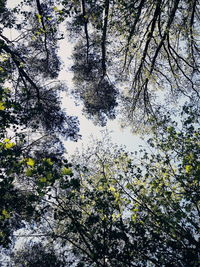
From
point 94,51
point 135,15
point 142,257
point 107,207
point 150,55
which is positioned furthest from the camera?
point 94,51

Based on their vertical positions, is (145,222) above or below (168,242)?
above

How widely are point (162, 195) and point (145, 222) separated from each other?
149cm

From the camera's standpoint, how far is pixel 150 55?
9.92m

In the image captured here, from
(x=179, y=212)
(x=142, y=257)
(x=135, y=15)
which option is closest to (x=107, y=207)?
(x=142, y=257)

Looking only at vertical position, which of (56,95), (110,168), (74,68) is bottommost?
(110,168)

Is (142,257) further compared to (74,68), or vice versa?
(74,68)

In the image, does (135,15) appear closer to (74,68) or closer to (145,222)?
(74,68)

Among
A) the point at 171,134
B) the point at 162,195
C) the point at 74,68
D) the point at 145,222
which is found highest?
the point at 74,68

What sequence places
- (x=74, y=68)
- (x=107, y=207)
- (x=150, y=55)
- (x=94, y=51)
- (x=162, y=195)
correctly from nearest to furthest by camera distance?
(x=107, y=207), (x=162, y=195), (x=150, y=55), (x=94, y=51), (x=74, y=68)

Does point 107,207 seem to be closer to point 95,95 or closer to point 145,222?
point 145,222

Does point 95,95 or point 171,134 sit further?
point 95,95

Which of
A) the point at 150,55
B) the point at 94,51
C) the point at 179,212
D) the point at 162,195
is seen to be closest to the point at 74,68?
the point at 94,51

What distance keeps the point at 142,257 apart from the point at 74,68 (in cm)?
1099

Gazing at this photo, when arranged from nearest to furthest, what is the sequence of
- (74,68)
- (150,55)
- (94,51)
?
(150,55)
(94,51)
(74,68)
